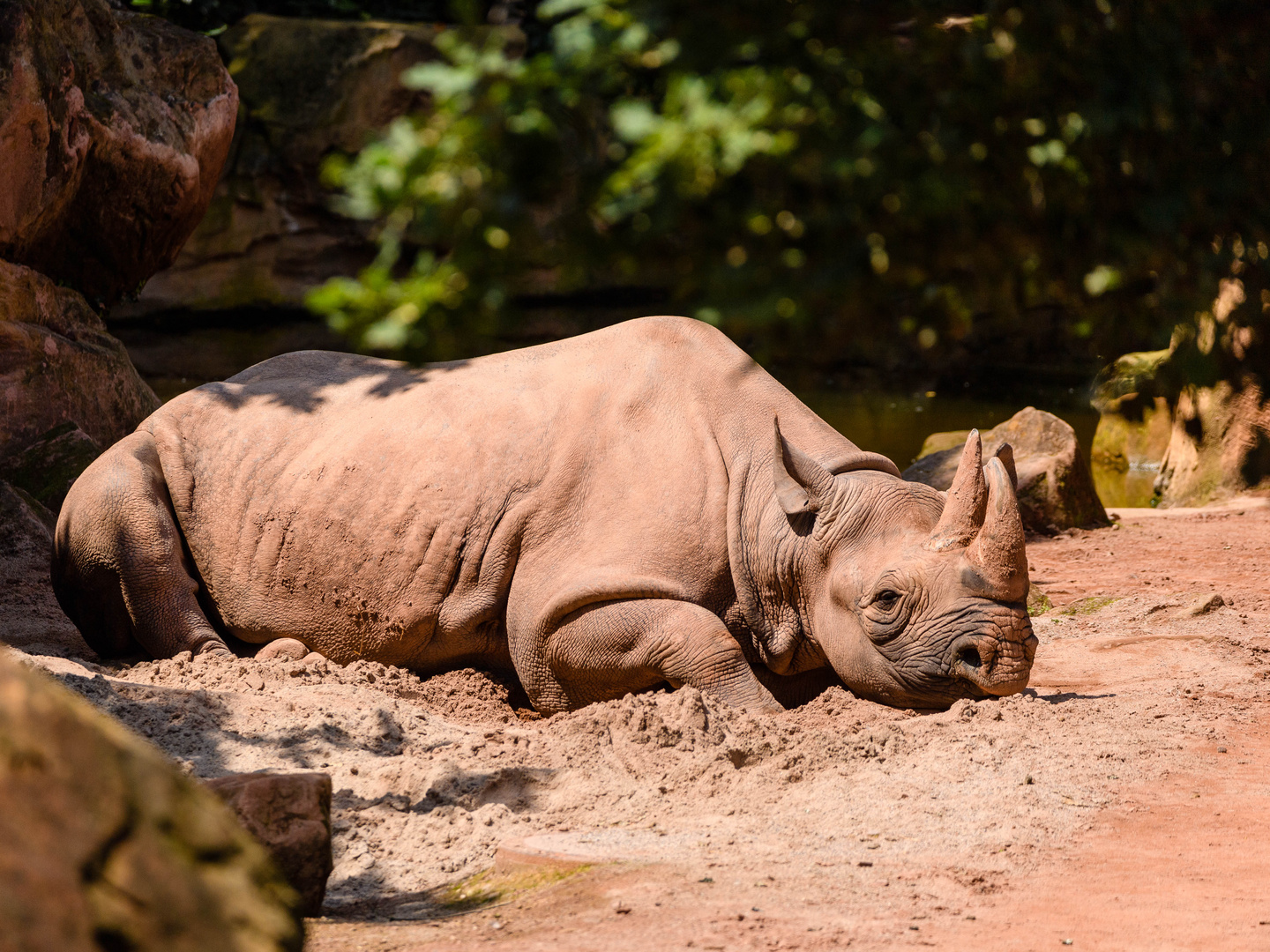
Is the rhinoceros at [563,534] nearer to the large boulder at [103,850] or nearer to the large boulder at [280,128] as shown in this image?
the large boulder at [103,850]

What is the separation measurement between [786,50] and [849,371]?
62.9ft

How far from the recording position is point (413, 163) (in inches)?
81.8

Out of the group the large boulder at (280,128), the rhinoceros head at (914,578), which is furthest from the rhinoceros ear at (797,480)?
the large boulder at (280,128)

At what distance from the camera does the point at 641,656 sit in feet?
17.9

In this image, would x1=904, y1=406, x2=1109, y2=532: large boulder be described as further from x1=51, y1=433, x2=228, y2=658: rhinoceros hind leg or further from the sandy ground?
x1=51, y1=433, x2=228, y2=658: rhinoceros hind leg

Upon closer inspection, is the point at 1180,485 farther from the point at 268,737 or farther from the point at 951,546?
the point at 268,737

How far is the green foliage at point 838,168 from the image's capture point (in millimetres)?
2121

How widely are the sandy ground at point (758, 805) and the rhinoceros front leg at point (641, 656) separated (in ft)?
0.67

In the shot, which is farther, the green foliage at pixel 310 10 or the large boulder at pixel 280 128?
the green foliage at pixel 310 10

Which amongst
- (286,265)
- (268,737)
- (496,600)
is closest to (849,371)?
(286,265)

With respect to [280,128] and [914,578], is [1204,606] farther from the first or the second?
[280,128]

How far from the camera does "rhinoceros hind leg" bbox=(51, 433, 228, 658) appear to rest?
625 centimetres

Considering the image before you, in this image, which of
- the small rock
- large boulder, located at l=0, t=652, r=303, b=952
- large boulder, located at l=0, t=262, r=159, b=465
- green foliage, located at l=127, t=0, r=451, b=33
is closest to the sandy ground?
the small rock

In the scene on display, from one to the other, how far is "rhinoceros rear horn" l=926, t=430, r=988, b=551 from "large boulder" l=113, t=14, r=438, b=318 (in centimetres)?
1499
